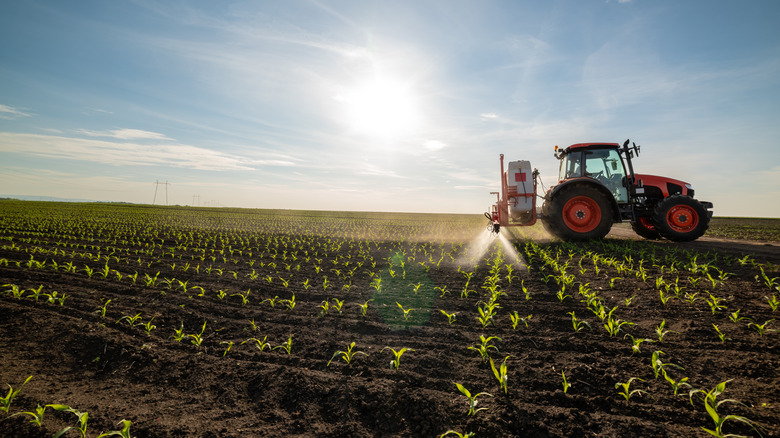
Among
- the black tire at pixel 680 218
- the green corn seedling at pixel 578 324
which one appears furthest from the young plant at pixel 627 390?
the black tire at pixel 680 218

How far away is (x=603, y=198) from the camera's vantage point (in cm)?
1020

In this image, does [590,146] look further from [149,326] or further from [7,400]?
[7,400]

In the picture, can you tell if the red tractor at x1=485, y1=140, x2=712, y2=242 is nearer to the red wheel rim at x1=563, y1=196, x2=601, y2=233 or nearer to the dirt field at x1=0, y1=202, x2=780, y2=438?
the red wheel rim at x1=563, y1=196, x2=601, y2=233

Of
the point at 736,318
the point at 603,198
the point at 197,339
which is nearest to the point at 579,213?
the point at 603,198

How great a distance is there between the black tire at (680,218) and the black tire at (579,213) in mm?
1415

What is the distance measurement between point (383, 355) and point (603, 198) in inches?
377

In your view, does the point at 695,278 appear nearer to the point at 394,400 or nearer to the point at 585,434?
the point at 585,434

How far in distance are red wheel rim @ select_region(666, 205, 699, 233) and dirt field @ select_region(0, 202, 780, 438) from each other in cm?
406

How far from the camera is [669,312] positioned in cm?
459

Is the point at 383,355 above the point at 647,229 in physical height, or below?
below

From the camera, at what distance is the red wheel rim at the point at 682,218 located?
33.2 feet

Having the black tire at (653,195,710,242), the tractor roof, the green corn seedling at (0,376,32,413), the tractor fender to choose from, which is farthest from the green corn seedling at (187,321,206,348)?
the black tire at (653,195,710,242)

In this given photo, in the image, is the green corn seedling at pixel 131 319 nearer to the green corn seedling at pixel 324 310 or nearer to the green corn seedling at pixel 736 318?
the green corn seedling at pixel 324 310

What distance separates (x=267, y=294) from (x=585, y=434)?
16.9 ft
